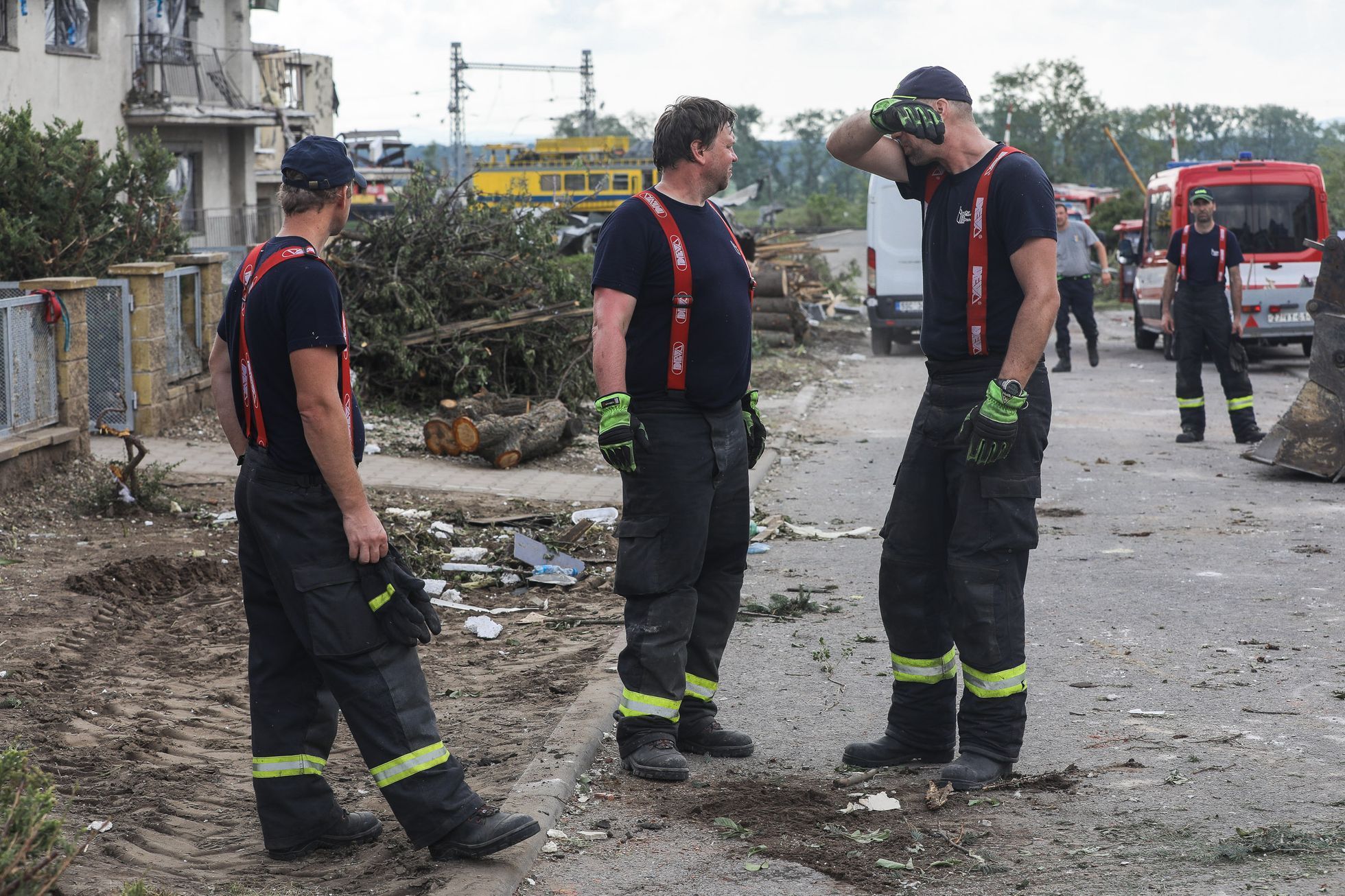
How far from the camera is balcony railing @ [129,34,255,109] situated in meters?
27.3

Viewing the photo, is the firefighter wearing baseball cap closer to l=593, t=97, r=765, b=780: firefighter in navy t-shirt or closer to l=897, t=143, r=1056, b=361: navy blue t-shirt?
l=593, t=97, r=765, b=780: firefighter in navy t-shirt

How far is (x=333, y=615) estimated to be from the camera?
3.64 meters

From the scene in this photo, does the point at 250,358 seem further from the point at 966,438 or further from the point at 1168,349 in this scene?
the point at 1168,349

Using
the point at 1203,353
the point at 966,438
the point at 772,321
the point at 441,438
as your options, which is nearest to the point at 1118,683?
the point at 966,438

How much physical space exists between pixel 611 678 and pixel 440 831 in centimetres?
178

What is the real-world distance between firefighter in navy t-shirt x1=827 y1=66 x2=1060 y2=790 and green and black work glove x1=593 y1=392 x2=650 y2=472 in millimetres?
957

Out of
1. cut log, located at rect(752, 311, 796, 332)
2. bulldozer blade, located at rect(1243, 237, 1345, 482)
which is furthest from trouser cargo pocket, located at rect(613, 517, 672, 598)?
cut log, located at rect(752, 311, 796, 332)

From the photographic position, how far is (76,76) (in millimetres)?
25641

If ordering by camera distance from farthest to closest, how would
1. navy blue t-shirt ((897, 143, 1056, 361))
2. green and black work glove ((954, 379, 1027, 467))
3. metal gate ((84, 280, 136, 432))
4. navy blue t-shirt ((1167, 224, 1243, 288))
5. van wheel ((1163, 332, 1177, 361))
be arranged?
van wheel ((1163, 332, 1177, 361))
navy blue t-shirt ((1167, 224, 1243, 288))
metal gate ((84, 280, 136, 432))
navy blue t-shirt ((897, 143, 1056, 361))
green and black work glove ((954, 379, 1027, 467))

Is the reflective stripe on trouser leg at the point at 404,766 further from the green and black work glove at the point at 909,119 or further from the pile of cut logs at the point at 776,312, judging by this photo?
the pile of cut logs at the point at 776,312

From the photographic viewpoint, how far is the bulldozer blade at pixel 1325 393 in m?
9.61

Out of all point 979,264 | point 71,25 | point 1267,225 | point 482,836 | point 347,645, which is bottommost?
point 482,836

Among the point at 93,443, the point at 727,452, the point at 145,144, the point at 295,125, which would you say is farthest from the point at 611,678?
the point at 295,125

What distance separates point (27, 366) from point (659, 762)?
6347 millimetres
